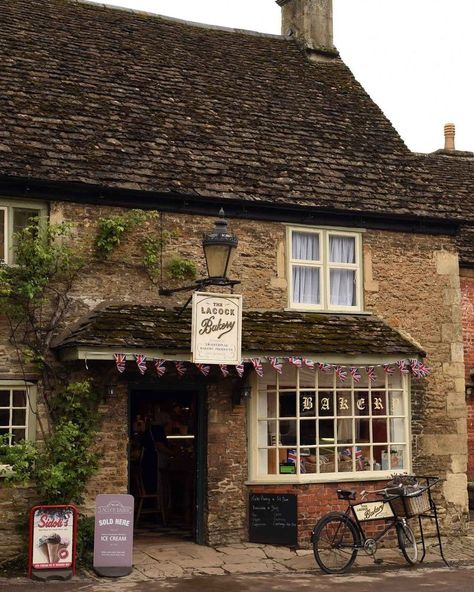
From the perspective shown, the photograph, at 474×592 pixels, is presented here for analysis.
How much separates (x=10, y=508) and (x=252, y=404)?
374cm

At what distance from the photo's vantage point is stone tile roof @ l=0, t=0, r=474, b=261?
13477 millimetres

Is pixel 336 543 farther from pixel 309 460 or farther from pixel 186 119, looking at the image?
pixel 186 119

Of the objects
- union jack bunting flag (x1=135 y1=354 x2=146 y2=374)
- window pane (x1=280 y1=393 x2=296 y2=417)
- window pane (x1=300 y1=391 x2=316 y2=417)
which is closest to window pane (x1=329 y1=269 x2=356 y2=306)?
window pane (x1=300 y1=391 x2=316 y2=417)

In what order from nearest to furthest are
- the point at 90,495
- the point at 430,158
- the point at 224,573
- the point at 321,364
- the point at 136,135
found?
the point at 224,573 → the point at 90,495 → the point at 321,364 → the point at 136,135 → the point at 430,158

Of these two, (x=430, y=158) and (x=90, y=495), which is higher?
(x=430, y=158)

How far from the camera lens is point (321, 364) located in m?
13.1

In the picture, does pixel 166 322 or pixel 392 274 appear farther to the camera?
pixel 392 274

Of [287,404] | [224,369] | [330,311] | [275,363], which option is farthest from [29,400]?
[330,311]

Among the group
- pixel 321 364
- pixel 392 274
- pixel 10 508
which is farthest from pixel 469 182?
pixel 10 508

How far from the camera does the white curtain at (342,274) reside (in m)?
14.5

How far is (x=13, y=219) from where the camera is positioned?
1262 centimetres

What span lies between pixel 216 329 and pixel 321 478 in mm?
3022

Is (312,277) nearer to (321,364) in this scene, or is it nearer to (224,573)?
(321,364)

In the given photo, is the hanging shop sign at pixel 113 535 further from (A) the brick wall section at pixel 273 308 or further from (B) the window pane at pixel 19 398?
(B) the window pane at pixel 19 398
